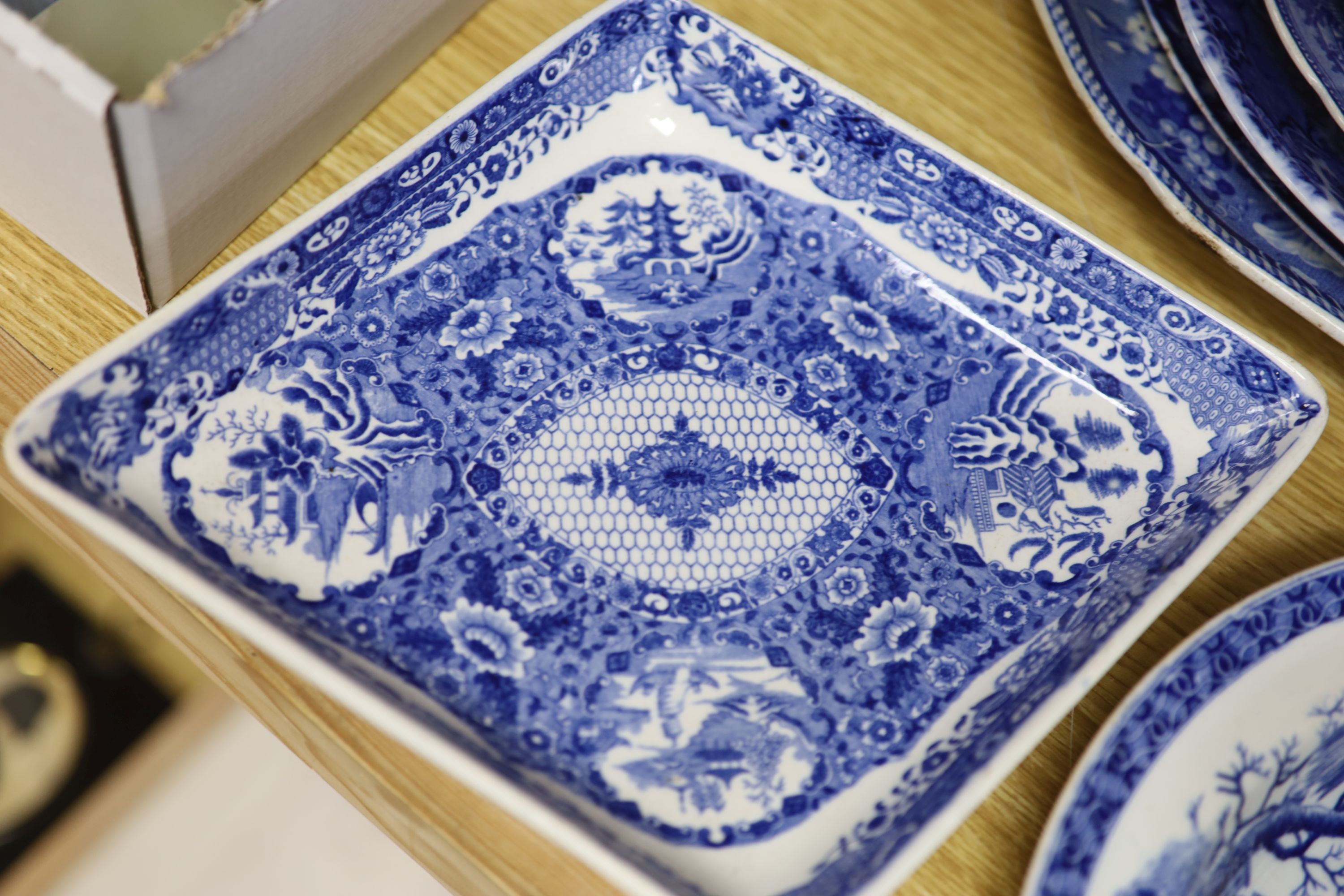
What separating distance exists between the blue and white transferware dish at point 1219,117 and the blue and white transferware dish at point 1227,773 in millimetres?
172

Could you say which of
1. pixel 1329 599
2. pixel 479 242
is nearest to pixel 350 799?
pixel 479 242

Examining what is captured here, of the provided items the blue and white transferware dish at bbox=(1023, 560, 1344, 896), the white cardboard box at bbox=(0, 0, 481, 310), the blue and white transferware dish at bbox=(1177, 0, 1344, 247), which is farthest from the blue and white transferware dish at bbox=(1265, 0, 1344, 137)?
the white cardboard box at bbox=(0, 0, 481, 310)

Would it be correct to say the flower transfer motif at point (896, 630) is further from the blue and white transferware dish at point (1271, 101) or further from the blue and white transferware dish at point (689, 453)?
the blue and white transferware dish at point (1271, 101)

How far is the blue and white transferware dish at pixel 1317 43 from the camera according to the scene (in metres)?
0.49

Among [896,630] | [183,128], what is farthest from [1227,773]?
[183,128]

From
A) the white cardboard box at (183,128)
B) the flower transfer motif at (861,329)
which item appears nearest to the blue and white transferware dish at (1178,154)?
the flower transfer motif at (861,329)

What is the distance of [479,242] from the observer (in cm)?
55

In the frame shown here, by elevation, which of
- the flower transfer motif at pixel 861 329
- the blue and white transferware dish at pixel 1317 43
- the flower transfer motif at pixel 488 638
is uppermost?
the blue and white transferware dish at pixel 1317 43

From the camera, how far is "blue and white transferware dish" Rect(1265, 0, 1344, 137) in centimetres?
49

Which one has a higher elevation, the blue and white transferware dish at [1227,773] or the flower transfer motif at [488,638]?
the blue and white transferware dish at [1227,773]

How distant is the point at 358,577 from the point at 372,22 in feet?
0.86

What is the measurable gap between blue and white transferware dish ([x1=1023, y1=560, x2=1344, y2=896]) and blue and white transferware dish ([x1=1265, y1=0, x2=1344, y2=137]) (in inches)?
8.1

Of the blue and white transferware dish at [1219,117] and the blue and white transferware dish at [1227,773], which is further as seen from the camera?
the blue and white transferware dish at [1219,117]

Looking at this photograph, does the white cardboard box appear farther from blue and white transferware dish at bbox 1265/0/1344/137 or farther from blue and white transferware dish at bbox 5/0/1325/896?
blue and white transferware dish at bbox 1265/0/1344/137
